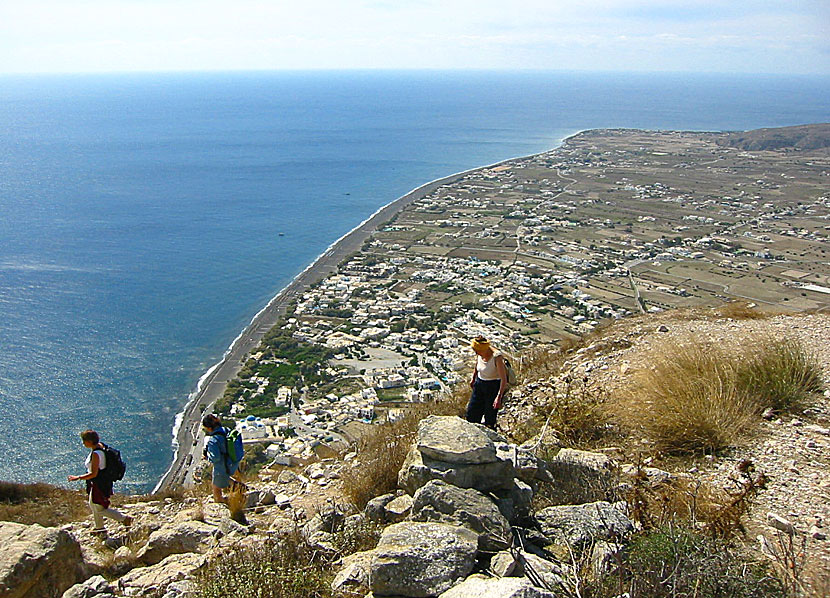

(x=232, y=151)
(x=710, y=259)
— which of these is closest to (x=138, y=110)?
(x=232, y=151)

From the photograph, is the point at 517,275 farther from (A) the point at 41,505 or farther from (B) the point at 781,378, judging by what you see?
(A) the point at 41,505

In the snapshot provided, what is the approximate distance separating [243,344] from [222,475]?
25.7 meters

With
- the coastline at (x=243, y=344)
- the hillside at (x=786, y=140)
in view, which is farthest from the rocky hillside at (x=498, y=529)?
the hillside at (x=786, y=140)

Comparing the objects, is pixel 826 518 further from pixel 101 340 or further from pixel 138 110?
pixel 138 110

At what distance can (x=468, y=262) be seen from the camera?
4228 centimetres

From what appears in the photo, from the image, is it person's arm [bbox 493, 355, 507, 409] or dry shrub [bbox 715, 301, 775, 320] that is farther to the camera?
dry shrub [bbox 715, 301, 775, 320]

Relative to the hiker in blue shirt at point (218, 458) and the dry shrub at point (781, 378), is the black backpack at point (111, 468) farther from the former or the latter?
the dry shrub at point (781, 378)

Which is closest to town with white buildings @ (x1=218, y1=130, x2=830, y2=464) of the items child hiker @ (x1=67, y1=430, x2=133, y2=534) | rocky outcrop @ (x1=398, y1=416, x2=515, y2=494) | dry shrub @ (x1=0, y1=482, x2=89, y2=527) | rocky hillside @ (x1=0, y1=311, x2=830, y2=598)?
dry shrub @ (x1=0, y1=482, x2=89, y2=527)

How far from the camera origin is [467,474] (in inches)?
160

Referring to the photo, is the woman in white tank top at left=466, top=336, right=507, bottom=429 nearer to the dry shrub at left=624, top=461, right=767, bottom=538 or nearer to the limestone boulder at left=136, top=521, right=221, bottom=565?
the dry shrub at left=624, top=461, right=767, bottom=538

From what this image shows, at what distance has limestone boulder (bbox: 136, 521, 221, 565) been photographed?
452 centimetres

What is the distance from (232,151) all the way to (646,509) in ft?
325

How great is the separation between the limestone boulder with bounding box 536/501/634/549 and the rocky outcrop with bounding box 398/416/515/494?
1.32 ft

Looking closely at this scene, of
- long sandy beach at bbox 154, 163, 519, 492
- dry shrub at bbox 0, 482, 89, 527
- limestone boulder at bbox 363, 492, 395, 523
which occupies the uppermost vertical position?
limestone boulder at bbox 363, 492, 395, 523
